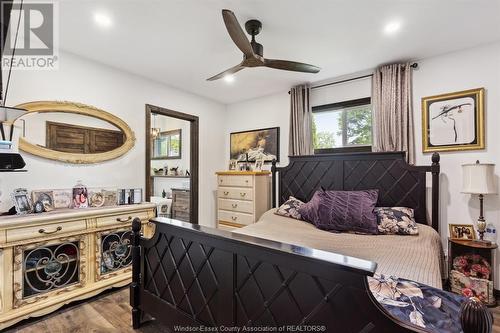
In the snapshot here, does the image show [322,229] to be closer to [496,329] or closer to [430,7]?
[496,329]

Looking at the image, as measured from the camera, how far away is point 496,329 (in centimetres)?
204

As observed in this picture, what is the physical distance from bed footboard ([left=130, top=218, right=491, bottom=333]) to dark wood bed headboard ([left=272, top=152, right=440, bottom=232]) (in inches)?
88.2

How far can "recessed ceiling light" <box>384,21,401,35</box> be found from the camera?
7.22 feet

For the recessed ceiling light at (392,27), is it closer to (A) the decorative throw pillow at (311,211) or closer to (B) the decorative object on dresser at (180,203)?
(A) the decorative throw pillow at (311,211)

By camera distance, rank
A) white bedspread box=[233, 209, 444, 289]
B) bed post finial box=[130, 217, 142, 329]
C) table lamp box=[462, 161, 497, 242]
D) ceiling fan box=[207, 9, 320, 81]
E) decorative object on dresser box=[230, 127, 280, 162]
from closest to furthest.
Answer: white bedspread box=[233, 209, 444, 289] < ceiling fan box=[207, 9, 320, 81] < bed post finial box=[130, 217, 142, 329] < table lamp box=[462, 161, 497, 242] < decorative object on dresser box=[230, 127, 280, 162]

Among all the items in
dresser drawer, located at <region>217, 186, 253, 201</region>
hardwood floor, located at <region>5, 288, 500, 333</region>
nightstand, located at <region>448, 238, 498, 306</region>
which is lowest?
hardwood floor, located at <region>5, 288, 500, 333</region>

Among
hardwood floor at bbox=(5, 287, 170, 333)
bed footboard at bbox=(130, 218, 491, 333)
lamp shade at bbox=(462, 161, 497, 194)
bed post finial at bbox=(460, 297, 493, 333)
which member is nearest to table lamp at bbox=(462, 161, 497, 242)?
lamp shade at bbox=(462, 161, 497, 194)

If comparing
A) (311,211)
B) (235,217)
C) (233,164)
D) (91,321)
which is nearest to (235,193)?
(235,217)

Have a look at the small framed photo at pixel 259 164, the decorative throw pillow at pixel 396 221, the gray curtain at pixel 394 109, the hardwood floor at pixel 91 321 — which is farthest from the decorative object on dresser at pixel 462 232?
the small framed photo at pixel 259 164

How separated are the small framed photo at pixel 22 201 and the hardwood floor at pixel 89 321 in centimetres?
98

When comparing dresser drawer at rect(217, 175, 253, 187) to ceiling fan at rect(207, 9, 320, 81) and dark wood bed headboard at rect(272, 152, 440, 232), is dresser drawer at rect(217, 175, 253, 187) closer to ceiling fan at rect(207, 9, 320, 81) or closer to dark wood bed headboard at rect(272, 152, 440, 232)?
dark wood bed headboard at rect(272, 152, 440, 232)

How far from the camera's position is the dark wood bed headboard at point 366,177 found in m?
2.77

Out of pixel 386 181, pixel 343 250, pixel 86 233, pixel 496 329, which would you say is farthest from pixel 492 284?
pixel 86 233

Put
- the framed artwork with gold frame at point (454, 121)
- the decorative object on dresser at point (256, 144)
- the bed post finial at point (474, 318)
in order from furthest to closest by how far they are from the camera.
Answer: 1. the decorative object on dresser at point (256, 144)
2. the framed artwork with gold frame at point (454, 121)
3. the bed post finial at point (474, 318)
